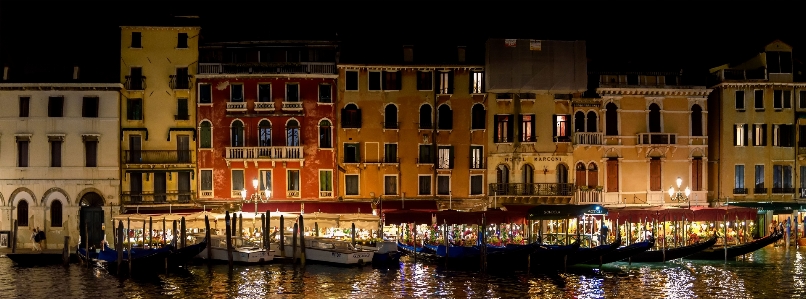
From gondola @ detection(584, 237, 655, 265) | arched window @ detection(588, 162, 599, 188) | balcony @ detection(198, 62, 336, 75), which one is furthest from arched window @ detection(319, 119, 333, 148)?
gondola @ detection(584, 237, 655, 265)

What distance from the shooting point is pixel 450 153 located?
61.2m

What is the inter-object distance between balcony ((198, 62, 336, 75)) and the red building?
0.17 ft

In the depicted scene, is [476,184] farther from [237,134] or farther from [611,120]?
[237,134]

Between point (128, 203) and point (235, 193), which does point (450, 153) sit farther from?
point (128, 203)

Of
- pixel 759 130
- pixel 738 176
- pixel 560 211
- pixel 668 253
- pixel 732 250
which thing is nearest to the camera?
pixel 668 253

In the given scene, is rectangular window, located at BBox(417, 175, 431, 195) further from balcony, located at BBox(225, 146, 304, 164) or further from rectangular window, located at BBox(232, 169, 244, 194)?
rectangular window, located at BBox(232, 169, 244, 194)

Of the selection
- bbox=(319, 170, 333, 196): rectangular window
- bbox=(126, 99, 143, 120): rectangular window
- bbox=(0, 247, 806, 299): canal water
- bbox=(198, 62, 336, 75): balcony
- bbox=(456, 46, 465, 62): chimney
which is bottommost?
bbox=(0, 247, 806, 299): canal water

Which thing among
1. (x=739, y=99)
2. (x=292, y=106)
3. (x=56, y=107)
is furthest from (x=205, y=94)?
(x=739, y=99)

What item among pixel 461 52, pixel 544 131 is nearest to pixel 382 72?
pixel 461 52

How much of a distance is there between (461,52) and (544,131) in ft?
20.1

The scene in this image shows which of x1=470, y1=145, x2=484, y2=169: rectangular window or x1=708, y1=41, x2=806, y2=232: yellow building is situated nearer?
x1=470, y1=145, x2=484, y2=169: rectangular window

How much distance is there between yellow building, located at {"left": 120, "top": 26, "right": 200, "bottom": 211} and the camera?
196 feet

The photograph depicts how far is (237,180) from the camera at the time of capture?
197ft

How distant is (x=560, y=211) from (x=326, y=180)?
12.6 meters
